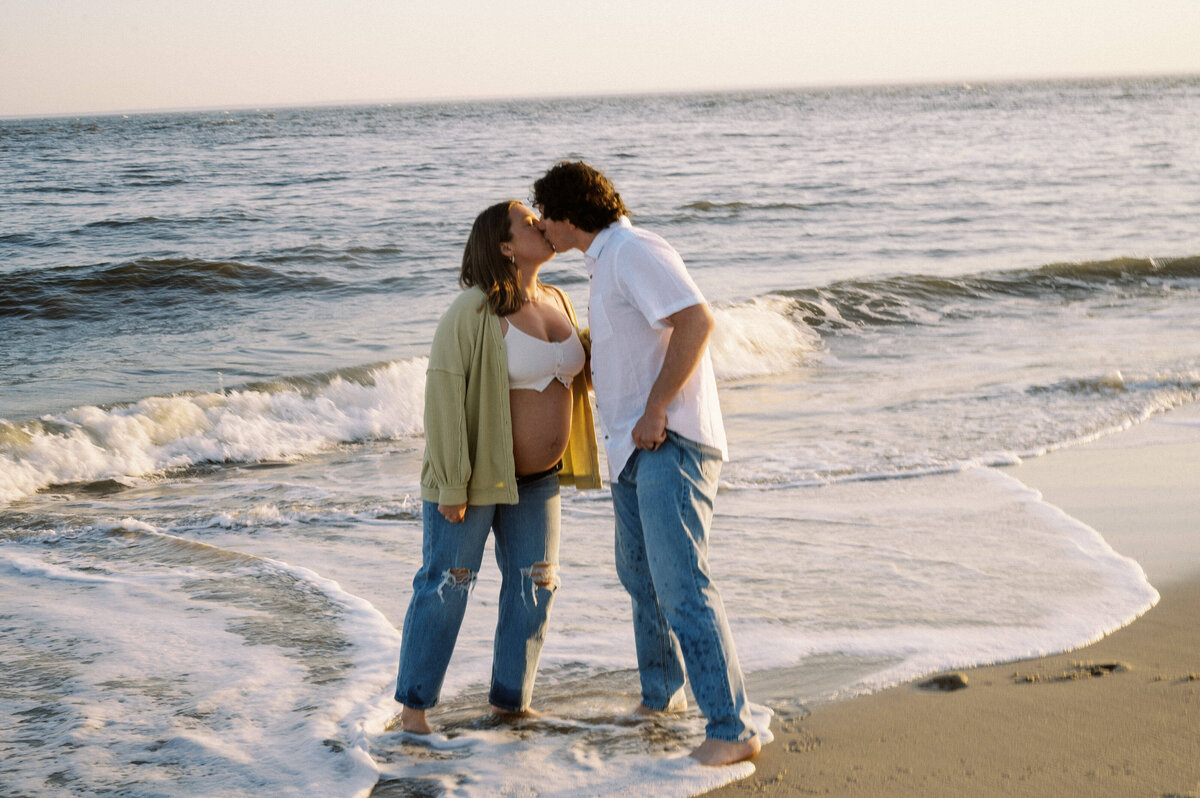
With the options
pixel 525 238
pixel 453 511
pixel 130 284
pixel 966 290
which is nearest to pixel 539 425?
pixel 453 511

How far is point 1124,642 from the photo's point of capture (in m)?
4.11

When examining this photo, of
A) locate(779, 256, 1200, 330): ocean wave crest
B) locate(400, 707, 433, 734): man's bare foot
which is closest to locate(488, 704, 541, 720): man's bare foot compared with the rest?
locate(400, 707, 433, 734): man's bare foot

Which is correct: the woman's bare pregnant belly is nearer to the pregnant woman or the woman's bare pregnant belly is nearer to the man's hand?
the pregnant woman

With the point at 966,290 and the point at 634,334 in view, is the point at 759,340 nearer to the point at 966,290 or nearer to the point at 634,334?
the point at 966,290

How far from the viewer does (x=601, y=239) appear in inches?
126

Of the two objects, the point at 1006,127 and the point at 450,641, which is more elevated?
the point at 1006,127

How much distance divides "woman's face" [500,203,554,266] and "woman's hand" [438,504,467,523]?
0.82 meters

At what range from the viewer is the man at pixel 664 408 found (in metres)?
3.08

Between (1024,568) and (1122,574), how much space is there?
1.40ft

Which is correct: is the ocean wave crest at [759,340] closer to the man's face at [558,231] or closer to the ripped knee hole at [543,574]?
the ripped knee hole at [543,574]

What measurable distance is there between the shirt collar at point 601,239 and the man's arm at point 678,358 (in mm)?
326

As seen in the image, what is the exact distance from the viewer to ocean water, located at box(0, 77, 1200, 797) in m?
3.67

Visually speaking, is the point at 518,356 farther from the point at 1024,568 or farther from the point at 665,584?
the point at 1024,568

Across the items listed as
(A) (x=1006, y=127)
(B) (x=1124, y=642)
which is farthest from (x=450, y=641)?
(A) (x=1006, y=127)
